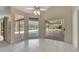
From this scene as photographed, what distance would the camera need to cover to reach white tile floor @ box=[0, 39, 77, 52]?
1.48 metres

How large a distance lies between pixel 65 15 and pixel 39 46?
→ 540 mm

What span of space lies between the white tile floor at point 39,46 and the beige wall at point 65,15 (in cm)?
11

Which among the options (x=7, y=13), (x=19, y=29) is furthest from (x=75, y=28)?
(x=7, y=13)

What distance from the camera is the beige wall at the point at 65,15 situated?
147cm

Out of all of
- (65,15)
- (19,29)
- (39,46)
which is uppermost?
(65,15)

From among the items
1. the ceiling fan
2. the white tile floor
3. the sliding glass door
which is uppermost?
the ceiling fan

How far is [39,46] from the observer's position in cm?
152

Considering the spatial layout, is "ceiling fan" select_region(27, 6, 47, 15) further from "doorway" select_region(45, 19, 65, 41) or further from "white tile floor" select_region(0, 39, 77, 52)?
"white tile floor" select_region(0, 39, 77, 52)

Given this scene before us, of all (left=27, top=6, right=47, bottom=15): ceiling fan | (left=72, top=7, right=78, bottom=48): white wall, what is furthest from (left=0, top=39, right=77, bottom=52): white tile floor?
(left=27, top=6, right=47, bottom=15): ceiling fan

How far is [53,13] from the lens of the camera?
4.89 feet

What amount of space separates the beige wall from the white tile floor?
110 millimetres

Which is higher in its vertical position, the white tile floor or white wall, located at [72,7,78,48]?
white wall, located at [72,7,78,48]

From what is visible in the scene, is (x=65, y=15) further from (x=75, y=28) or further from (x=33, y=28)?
(x=33, y=28)
